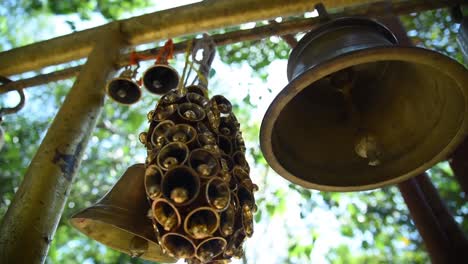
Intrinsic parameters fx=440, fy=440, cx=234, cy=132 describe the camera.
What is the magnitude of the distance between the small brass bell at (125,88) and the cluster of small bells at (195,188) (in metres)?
0.98

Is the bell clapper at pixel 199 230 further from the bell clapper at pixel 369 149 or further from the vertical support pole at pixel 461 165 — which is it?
the vertical support pole at pixel 461 165

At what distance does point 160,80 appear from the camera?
2.56m

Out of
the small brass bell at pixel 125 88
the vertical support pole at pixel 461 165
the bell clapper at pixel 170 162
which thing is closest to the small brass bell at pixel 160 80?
the small brass bell at pixel 125 88

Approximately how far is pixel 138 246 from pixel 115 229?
0.18m

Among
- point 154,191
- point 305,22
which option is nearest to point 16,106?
point 305,22

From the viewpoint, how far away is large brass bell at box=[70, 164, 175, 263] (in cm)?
154

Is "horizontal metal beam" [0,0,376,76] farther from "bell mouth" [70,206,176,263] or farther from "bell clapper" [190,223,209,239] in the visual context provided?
"bell clapper" [190,223,209,239]

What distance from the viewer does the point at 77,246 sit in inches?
247

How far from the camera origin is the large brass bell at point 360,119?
1718 mm

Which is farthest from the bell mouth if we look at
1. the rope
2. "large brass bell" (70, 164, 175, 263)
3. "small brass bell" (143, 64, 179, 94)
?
"small brass bell" (143, 64, 179, 94)

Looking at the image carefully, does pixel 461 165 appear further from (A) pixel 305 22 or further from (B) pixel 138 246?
(B) pixel 138 246

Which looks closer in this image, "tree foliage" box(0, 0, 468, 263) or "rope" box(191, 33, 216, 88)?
"rope" box(191, 33, 216, 88)

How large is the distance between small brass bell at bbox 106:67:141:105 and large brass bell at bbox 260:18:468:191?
1.02 metres

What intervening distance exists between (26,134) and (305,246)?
464cm
